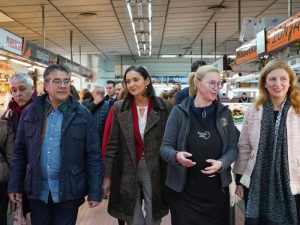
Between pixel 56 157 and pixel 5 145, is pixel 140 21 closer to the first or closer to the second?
pixel 5 145

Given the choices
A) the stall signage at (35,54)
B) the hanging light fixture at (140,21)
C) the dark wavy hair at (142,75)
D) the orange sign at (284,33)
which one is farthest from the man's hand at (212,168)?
the hanging light fixture at (140,21)

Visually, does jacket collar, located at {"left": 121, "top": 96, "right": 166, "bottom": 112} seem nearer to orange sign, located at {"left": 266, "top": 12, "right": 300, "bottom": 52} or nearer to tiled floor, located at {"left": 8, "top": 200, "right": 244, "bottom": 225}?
tiled floor, located at {"left": 8, "top": 200, "right": 244, "bottom": 225}

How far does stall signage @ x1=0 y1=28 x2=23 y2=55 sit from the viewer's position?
511 cm

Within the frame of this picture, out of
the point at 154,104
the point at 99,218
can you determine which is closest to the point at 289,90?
the point at 154,104

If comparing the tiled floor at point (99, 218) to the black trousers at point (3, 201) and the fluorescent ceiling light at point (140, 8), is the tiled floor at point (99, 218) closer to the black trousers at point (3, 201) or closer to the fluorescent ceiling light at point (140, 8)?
the black trousers at point (3, 201)

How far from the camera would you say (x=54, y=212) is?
95.7 inches

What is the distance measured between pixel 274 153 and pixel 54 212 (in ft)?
4.77

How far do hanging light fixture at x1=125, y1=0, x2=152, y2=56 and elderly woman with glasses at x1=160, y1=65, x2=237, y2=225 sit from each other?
515 cm

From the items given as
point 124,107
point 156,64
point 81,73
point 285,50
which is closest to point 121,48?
point 81,73

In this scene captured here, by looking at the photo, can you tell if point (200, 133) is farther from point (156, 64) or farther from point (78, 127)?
point (156, 64)

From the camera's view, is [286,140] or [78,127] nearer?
[286,140]

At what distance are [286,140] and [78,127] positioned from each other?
1298 mm

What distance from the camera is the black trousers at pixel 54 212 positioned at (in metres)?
2.39

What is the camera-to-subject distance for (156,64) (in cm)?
2097
